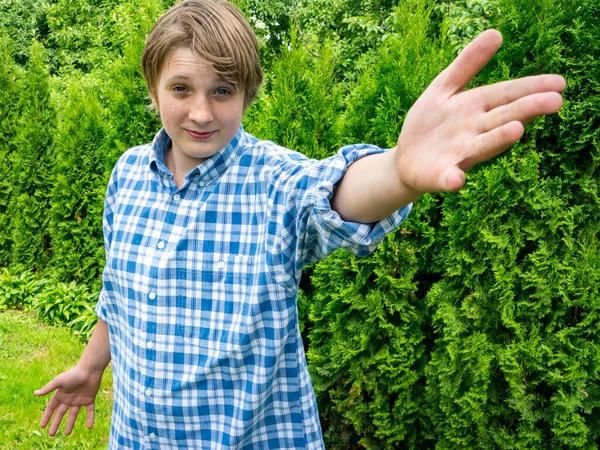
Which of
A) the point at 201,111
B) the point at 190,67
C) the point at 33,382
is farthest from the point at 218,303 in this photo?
the point at 33,382

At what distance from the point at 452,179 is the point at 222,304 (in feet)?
2.74

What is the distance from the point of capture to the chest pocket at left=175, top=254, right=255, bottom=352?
1.67 metres

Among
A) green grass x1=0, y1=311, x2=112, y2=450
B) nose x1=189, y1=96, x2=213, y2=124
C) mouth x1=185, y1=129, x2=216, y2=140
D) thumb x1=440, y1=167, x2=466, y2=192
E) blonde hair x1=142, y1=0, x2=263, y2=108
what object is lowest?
green grass x1=0, y1=311, x2=112, y2=450

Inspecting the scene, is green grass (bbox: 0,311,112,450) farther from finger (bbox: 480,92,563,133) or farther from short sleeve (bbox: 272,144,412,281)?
finger (bbox: 480,92,563,133)

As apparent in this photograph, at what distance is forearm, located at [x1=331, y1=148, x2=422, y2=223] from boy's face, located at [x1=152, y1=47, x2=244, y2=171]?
0.47 m

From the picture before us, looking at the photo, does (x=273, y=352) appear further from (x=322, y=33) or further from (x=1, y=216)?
(x=322, y=33)

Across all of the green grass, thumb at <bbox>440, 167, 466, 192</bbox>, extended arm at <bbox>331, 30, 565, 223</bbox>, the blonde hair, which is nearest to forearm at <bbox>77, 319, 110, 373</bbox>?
the blonde hair

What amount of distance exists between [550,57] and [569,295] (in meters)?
1.19

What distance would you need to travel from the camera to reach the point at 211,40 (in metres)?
1.68

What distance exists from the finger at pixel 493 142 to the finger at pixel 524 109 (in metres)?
0.03

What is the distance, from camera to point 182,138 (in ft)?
5.81

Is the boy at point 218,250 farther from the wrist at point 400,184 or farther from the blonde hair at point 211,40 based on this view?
the wrist at point 400,184

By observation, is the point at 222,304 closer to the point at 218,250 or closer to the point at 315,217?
the point at 218,250

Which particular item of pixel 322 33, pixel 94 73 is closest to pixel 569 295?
pixel 94 73
